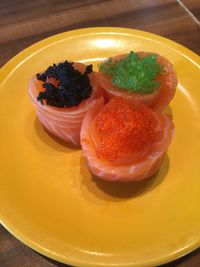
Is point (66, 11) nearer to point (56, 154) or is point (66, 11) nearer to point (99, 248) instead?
point (56, 154)

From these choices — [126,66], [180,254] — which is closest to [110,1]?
[126,66]

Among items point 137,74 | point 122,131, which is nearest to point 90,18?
point 137,74

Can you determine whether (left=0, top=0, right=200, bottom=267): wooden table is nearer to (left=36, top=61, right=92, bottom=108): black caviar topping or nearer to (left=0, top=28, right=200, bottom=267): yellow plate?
(left=0, top=28, right=200, bottom=267): yellow plate

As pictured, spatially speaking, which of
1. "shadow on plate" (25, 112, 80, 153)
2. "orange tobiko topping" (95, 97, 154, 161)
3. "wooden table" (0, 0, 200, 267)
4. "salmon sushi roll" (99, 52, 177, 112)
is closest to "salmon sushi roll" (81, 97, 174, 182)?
"orange tobiko topping" (95, 97, 154, 161)

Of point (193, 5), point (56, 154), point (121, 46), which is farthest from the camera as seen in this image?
point (193, 5)

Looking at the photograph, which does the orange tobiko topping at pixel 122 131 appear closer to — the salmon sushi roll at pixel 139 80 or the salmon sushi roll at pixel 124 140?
the salmon sushi roll at pixel 124 140

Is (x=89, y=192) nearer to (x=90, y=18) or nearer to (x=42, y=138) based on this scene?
(x=42, y=138)
